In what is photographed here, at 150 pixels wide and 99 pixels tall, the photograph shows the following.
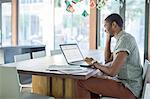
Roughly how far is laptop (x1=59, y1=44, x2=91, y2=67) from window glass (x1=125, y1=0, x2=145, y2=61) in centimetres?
372

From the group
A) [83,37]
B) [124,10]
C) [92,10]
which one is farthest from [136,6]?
[83,37]

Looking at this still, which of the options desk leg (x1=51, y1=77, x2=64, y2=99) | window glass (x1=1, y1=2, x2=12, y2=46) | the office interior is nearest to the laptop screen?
desk leg (x1=51, y1=77, x2=64, y2=99)

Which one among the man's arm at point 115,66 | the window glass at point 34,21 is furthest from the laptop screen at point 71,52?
the window glass at point 34,21

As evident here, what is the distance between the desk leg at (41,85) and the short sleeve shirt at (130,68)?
2.61 ft

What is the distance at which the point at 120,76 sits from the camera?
108 inches

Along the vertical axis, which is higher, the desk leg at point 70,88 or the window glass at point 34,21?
the window glass at point 34,21

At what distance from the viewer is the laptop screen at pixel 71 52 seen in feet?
10.1

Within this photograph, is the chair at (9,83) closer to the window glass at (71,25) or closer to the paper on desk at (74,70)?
the paper on desk at (74,70)

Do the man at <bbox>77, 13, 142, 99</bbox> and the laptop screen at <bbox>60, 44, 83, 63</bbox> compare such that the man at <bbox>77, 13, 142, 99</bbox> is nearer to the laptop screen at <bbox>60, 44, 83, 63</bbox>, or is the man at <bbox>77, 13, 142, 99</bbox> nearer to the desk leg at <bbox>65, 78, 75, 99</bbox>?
the desk leg at <bbox>65, 78, 75, 99</bbox>

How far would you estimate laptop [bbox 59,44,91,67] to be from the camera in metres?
3.06

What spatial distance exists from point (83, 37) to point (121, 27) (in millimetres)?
4795

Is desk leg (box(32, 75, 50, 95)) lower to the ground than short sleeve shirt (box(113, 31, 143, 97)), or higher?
lower

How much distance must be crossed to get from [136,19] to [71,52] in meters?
4.06

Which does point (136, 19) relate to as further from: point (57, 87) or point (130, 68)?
point (57, 87)
